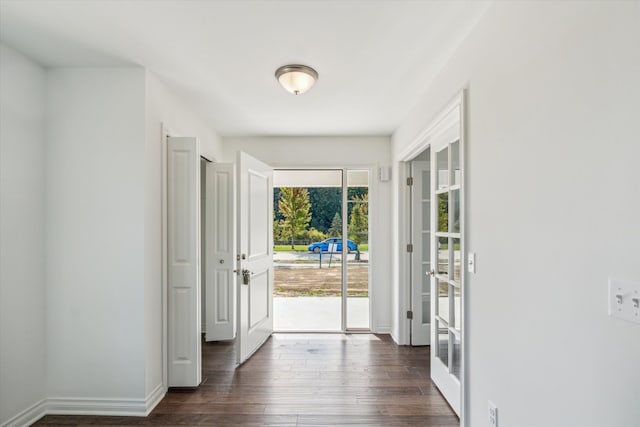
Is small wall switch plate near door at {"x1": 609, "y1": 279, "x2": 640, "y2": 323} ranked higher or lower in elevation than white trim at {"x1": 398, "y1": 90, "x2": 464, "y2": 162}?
lower

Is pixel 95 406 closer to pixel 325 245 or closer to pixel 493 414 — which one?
pixel 493 414

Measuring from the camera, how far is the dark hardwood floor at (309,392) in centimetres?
240

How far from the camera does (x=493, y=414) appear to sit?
1761 millimetres

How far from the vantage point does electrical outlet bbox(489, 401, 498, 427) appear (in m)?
1.74

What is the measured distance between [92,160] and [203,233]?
198 centimetres

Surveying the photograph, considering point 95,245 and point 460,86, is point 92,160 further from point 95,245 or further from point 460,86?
point 460,86

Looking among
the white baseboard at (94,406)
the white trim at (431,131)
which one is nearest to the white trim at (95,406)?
the white baseboard at (94,406)

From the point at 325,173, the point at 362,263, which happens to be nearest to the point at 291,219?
the point at 325,173

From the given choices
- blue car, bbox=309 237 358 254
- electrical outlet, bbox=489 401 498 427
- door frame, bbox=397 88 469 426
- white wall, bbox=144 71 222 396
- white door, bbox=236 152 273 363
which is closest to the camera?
electrical outlet, bbox=489 401 498 427

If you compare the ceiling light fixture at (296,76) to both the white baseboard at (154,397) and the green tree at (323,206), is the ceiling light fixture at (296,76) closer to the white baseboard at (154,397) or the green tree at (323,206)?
the white baseboard at (154,397)

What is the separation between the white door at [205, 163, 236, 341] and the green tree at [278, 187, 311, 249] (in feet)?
23.3

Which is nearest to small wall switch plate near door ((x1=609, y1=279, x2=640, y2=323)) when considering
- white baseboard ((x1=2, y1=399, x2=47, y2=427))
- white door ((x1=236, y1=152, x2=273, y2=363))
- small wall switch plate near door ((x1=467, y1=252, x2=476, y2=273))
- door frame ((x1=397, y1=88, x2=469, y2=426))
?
small wall switch plate near door ((x1=467, y1=252, x2=476, y2=273))

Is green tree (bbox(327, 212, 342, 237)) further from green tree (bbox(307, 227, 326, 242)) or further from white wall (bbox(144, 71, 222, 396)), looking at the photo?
white wall (bbox(144, 71, 222, 396))

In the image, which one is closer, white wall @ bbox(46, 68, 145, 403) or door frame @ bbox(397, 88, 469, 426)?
white wall @ bbox(46, 68, 145, 403)
